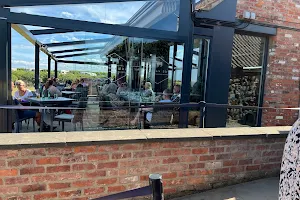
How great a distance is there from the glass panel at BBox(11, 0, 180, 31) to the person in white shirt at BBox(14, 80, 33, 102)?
1848 millimetres

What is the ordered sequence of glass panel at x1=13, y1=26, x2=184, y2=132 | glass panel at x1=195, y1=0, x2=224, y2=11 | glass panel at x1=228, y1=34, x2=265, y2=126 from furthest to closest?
glass panel at x1=228, y1=34, x2=265, y2=126
glass panel at x1=13, y1=26, x2=184, y2=132
glass panel at x1=195, y1=0, x2=224, y2=11

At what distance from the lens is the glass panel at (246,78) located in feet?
18.6

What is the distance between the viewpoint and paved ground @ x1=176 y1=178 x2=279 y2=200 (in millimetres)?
2240

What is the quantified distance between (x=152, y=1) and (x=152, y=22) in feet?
1.27

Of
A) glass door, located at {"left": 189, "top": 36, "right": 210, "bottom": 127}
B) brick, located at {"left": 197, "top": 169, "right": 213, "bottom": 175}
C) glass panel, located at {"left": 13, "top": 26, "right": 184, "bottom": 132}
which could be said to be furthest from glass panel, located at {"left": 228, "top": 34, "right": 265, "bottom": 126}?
brick, located at {"left": 197, "top": 169, "right": 213, "bottom": 175}

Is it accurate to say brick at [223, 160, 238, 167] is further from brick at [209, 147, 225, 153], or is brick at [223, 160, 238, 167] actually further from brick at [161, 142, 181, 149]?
brick at [161, 142, 181, 149]

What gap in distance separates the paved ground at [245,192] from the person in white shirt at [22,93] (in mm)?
4292

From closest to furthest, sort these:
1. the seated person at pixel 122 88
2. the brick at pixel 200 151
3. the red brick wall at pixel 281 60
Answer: the brick at pixel 200 151 < the seated person at pixel 122 88 < the red brick wall at pixel 281 60

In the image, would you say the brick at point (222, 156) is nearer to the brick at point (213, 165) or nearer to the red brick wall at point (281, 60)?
the brick at point (213, 165)

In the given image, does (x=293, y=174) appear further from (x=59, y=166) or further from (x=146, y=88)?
(x=146, y=88)

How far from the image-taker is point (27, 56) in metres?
5.39

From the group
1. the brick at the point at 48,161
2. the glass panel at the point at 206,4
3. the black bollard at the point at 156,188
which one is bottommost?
the brick at the point at 48,161

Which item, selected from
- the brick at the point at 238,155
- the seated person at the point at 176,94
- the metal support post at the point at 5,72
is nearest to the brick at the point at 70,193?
the brick at the point at 238,155

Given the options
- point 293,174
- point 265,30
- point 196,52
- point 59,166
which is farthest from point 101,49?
point 293,174
